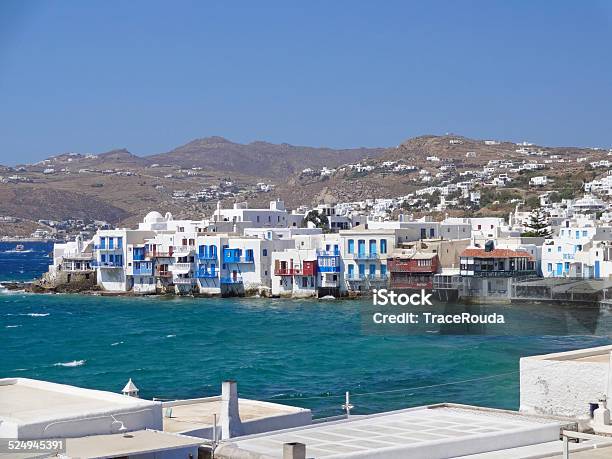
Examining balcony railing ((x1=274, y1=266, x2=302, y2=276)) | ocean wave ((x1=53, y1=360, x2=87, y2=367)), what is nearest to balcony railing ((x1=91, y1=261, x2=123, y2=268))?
balcony railing ((x1=274, y1=266, x2=302, y2=276))

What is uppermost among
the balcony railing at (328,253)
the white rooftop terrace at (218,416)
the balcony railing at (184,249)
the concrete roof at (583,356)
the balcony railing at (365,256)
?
the balcony railing at (184,249)

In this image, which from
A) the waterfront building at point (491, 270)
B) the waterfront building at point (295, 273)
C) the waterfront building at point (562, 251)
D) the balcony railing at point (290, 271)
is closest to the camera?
the waterfront building at point (491, 270)

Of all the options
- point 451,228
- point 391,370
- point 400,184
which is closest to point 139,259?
point 451,228

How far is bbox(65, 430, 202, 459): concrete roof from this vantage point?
11.4 m

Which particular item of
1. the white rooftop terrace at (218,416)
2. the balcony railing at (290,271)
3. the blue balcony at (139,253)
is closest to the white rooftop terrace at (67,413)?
the white rooftop terrace at (218,416)

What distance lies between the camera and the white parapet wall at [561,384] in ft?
55.5

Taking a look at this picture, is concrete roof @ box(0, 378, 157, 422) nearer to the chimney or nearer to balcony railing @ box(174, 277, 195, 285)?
the chimney

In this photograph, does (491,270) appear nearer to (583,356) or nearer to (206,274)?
(206,274)

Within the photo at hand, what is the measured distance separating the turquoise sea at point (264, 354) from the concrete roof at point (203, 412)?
761 cm

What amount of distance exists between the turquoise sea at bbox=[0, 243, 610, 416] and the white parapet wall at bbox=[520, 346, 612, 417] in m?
6.58

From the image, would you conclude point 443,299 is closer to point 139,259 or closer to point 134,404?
point 139,259

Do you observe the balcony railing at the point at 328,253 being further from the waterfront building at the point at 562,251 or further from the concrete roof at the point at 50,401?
the concrete roof at the point at 50,401

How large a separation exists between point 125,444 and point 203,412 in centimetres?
435

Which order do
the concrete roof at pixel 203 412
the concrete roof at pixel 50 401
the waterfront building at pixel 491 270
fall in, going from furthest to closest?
1. the waterfront building at pixel 491 270
2. the concrete roof at pixel 203 412
3. the concrete roof at pixel 50 401
